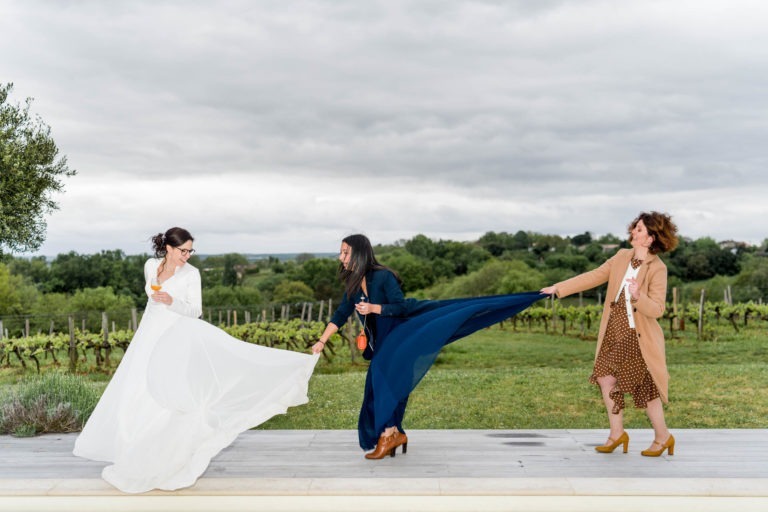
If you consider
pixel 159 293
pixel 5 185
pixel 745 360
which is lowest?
pixel 745 360

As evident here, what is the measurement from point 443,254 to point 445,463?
165 ft

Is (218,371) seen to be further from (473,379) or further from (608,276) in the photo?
(473,379)

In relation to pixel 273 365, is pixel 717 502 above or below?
below

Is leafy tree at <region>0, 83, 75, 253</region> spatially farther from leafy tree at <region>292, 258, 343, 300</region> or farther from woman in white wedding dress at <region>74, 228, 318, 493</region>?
leafy tree at <region>292, 258, 343, 300</region>

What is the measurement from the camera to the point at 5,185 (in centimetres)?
1756

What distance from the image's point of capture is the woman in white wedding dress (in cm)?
489

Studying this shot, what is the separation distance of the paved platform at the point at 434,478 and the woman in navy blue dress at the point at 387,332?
0.98 ft

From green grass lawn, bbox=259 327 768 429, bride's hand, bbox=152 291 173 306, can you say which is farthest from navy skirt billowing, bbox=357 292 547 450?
green grass lawn, bbox=259 327 768 429

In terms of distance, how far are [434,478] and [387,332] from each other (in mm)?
1107

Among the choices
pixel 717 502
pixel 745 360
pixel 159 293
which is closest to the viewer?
pixel 717 502

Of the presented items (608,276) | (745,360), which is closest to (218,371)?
(608,276)

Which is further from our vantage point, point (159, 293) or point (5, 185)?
point (5, 185)

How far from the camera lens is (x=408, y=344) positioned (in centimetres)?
523

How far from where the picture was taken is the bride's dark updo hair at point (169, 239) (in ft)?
17.8
